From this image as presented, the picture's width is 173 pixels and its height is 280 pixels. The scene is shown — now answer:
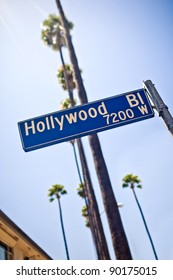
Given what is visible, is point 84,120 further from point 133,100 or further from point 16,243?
point 16,243

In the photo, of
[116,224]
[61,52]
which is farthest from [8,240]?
[61,52]

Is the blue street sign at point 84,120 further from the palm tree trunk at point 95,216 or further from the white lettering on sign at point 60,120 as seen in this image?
the palm tree trunk at point 95,216

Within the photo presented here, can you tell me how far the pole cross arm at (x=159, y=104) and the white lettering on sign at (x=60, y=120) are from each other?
0.69m

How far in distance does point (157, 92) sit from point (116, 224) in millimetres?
3562

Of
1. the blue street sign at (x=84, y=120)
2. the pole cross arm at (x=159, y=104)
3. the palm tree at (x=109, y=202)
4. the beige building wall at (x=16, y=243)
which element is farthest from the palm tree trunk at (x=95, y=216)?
the pole cross arm at (x=159, y=104)

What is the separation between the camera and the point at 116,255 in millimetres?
5504

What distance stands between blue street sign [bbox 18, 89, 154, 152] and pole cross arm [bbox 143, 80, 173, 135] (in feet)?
0.50

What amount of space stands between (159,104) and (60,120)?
4.65 feet

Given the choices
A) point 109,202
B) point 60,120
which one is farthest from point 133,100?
point 109,202

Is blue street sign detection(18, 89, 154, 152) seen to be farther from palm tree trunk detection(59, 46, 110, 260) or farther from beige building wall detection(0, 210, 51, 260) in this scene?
palm tree trunk detection(59, 46, 110, 260)

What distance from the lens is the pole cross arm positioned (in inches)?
127

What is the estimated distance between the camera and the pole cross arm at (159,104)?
3.22 m
